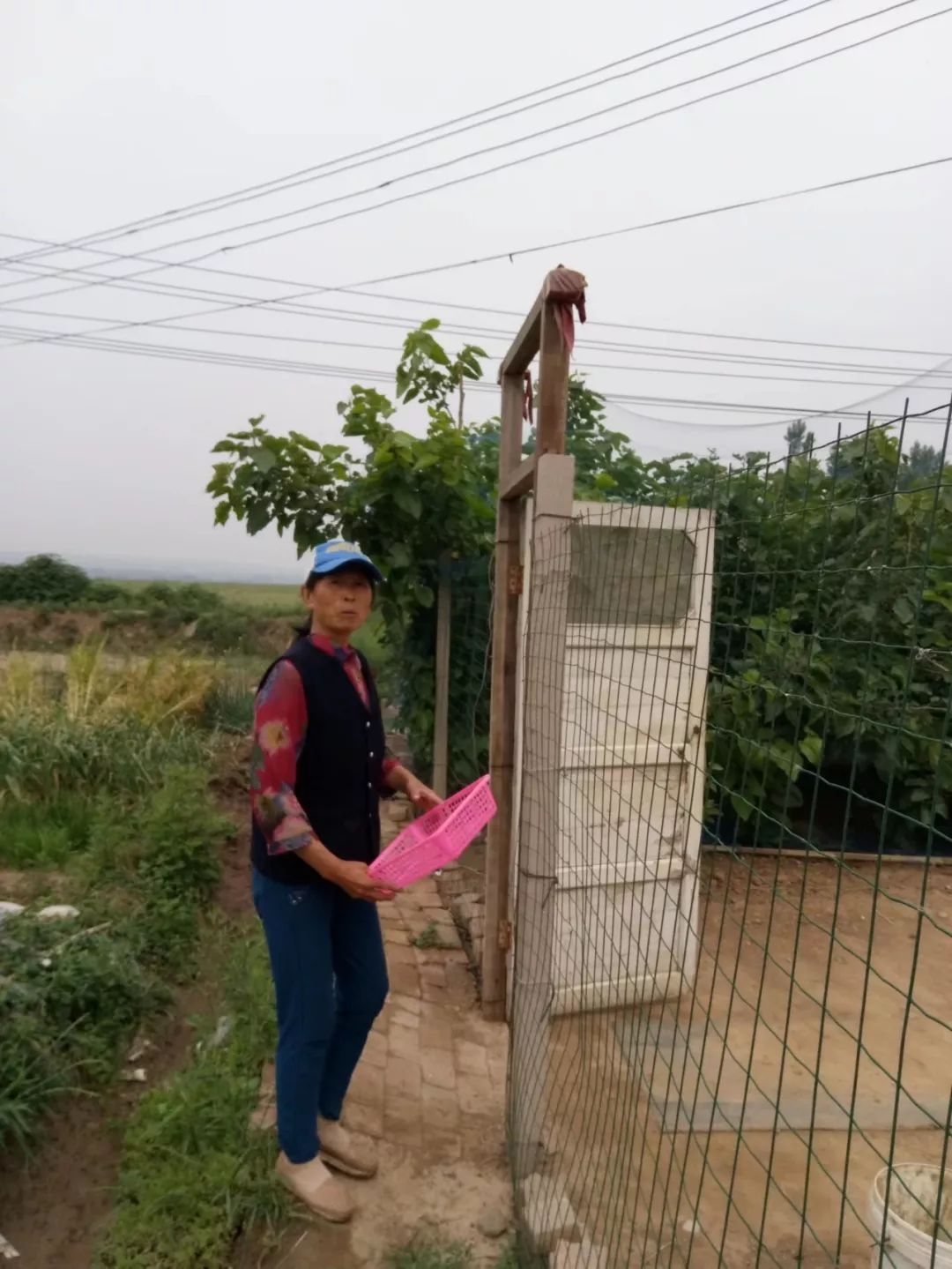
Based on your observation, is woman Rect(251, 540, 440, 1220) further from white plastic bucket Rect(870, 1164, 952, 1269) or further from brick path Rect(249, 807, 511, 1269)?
white plastic bucket Rect(870, 1164, 952, 1269)

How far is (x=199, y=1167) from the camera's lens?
2.44 meters

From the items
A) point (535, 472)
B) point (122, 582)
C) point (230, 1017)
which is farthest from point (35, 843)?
point (122, 582)

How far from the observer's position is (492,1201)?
2.43 m

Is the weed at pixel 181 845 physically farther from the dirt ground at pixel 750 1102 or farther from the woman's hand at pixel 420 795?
the woman's hand at pixel 420 795

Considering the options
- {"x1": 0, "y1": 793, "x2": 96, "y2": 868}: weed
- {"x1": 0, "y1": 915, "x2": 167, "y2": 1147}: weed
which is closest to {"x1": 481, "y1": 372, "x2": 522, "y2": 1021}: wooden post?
{"x1": 0, "y1": 915, "x2": 167, "y2": 1147}: weed

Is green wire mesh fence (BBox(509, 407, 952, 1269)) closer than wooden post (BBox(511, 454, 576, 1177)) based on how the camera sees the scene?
Yes

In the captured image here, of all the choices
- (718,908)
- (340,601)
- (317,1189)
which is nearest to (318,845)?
(340,601)

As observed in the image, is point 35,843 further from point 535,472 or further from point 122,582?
point 122,582

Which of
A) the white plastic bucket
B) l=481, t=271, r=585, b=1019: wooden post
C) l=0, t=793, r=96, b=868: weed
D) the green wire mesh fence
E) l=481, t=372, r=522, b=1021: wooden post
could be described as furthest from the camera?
l=0, t=793, r=96, b=868: weed

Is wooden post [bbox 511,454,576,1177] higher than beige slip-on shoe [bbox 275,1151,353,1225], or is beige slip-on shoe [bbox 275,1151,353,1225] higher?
wooden post [bbox 511,454,576,1177]

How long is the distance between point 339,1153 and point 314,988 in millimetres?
661

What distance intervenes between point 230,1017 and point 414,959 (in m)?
0.90

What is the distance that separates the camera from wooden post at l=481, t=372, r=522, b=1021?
2.85 m

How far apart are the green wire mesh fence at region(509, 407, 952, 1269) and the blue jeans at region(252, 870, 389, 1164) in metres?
0.44
